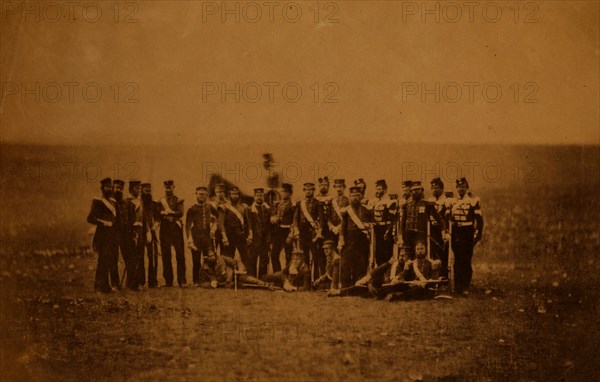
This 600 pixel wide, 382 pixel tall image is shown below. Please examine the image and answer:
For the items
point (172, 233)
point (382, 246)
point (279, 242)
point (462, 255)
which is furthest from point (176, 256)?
point (462, 255)

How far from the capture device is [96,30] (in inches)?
167

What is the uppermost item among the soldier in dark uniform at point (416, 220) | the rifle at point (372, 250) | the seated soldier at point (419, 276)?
the soldier in dark uniform at point (416, 220)

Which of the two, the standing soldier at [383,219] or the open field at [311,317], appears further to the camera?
the standing soldier at [383,219]

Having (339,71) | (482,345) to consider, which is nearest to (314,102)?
(339,71)

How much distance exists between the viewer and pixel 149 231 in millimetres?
4238

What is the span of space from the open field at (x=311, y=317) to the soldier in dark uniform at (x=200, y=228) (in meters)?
0.26

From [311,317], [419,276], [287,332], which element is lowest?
[287,332]

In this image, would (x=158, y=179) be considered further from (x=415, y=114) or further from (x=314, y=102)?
(x=415, y=114)

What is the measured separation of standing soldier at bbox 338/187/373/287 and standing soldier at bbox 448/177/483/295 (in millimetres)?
611

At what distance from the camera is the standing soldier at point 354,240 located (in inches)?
165

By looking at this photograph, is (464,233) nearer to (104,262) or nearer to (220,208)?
(220,208)

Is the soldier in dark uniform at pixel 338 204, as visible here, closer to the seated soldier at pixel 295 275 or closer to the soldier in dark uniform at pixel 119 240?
the seated soldier at pixel 295 275

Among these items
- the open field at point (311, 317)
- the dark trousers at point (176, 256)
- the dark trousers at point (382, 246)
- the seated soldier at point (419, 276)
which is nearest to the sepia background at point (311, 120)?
the open field at point (311, 317)

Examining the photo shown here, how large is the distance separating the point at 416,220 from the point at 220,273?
1466 millimetres
